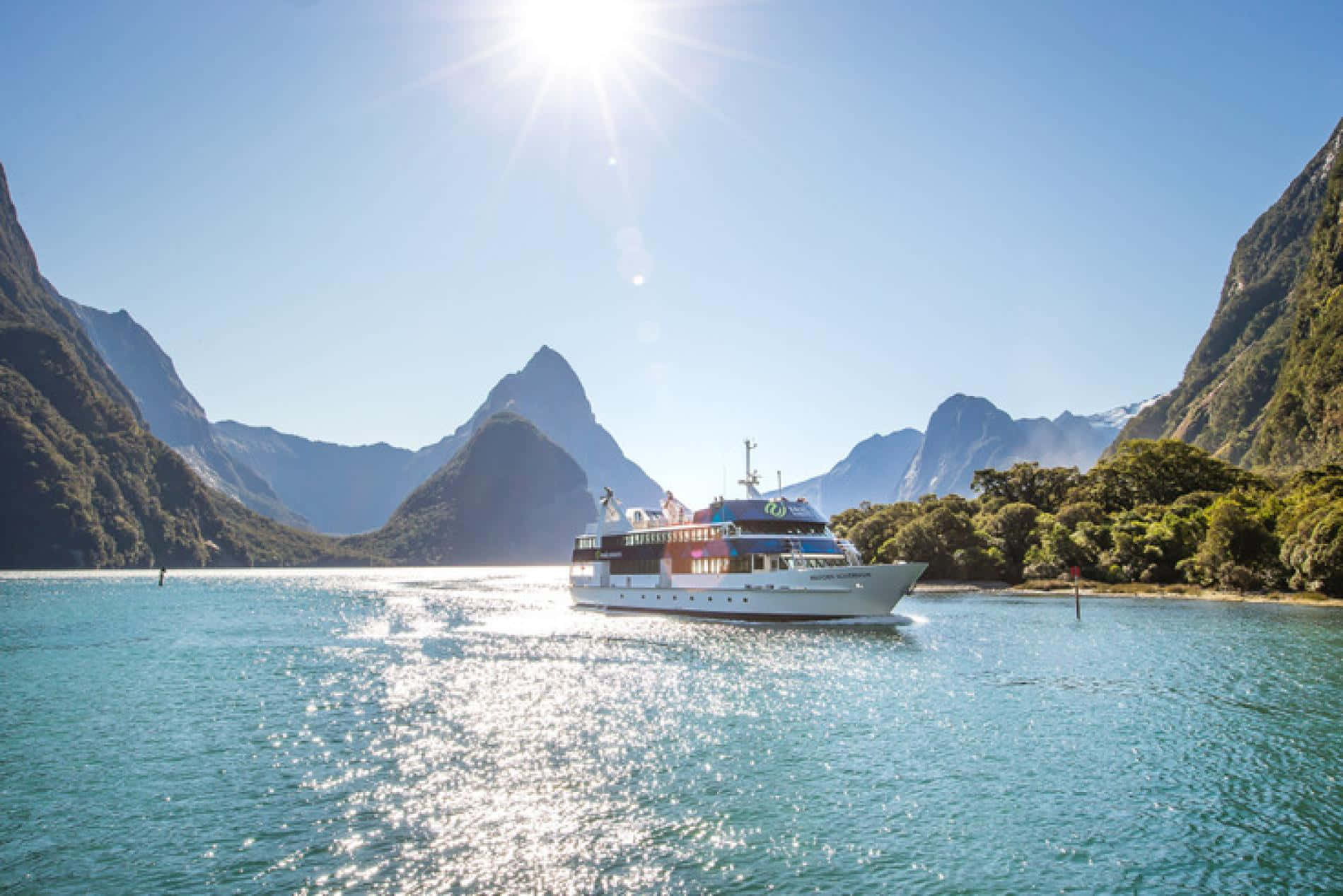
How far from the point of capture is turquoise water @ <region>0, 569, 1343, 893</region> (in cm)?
1609

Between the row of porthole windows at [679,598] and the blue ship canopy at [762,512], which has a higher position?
the blue ship canopy at [762,512]

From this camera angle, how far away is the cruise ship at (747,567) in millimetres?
59062

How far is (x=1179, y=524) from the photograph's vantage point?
10556cm

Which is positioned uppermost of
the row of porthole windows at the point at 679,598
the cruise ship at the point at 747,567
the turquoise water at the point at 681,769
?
the cruise ship at the point at 747,567

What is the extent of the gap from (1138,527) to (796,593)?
78842 mm

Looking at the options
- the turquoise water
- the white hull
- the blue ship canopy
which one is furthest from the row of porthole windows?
the turquoise water

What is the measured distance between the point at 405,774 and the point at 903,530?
122 meters

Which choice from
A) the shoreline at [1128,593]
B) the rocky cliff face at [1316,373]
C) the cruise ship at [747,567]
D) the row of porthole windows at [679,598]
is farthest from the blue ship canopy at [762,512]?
the rocky cliff face at [1316,373]

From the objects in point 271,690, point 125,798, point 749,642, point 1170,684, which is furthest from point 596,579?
point 125,798

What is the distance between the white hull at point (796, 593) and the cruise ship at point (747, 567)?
0.25 ft

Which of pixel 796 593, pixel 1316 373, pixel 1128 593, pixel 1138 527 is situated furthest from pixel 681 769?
pixel 1316 373

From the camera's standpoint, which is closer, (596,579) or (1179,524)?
(596,579)

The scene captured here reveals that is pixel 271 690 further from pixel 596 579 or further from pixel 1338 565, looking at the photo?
pixel 1338 565

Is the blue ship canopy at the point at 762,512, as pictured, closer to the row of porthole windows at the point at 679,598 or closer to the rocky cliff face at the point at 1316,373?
the row of porthole windows at the point at 679,598
